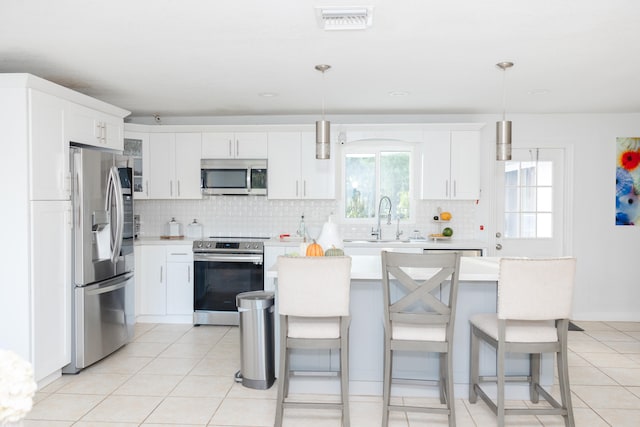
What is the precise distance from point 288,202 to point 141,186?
1725mm

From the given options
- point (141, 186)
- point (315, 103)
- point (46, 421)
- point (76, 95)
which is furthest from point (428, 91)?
point (46, 421)

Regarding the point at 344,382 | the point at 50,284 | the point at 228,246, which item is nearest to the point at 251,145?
the point at 228,246

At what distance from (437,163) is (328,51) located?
263cm

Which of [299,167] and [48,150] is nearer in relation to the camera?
[48,150]

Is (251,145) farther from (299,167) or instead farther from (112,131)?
(112,131)

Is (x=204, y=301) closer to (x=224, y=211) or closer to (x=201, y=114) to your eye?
(x=224, y=211)

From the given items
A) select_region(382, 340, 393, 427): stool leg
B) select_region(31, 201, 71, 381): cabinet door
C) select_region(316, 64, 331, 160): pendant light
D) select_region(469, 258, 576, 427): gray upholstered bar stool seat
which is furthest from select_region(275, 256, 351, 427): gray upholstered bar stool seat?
select_region(31, 201, 71, 381): cabinet door

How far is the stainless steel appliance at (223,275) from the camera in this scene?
5516mm

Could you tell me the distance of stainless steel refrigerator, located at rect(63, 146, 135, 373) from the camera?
3939mm

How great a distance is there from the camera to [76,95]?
3953 mm

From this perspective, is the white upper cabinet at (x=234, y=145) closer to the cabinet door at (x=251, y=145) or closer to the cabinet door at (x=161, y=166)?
the cabinet door at (x=251, y=145)

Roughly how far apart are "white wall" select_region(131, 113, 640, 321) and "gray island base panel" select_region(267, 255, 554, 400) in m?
2.82

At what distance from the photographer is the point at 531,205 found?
19.8 ft

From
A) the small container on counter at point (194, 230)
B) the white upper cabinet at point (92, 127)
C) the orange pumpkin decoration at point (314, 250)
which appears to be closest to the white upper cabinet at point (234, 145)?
the small container on counter at point (194, 230)
